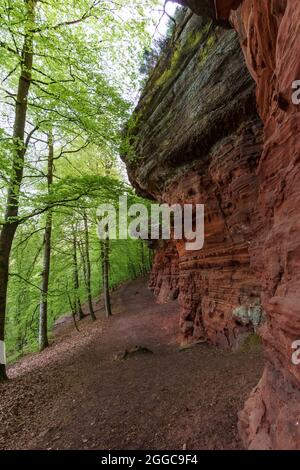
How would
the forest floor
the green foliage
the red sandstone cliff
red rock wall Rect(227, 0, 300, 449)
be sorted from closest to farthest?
red rock wall Rect(227, 0, 300, 449) < the red sandstone cliff < the forest floor < the green foliage

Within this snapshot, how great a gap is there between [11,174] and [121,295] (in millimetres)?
20201

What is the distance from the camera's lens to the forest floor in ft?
15.1

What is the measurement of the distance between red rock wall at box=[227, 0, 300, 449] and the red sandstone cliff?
0.6 inches

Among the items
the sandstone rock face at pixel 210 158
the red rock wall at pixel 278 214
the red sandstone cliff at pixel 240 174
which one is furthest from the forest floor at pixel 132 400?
the sandstone rock face at pixel 210 158

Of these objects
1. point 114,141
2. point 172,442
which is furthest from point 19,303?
point 172,442

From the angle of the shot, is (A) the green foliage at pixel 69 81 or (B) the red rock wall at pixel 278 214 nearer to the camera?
(B) the red rock wall at pixel 278 214

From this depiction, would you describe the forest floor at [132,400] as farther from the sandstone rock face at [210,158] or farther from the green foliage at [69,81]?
the green foliage at [69,81]

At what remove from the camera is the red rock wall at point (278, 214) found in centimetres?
291

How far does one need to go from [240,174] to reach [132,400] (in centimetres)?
684

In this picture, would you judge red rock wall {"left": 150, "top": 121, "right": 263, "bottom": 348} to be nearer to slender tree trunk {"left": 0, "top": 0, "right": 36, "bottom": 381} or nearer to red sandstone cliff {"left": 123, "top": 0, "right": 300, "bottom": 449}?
red sandstone cliff {"left": 123, "top": 0, "right": 300, "bottom": 449}

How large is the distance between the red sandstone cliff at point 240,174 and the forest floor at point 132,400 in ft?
2.98

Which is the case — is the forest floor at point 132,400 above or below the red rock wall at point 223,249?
below

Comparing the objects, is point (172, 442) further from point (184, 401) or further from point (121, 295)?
point (121, 295)

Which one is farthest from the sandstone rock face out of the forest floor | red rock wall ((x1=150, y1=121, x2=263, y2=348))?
the forest floor
